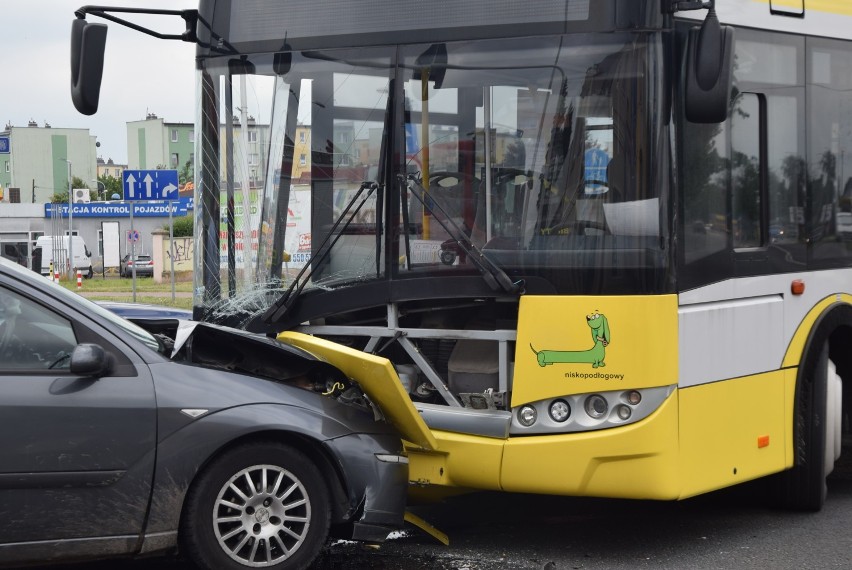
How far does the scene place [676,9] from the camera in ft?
18.4

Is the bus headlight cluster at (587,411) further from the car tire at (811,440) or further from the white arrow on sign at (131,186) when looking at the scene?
the white arrow on sign at (131,186)

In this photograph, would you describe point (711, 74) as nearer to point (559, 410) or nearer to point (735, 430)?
point (559, 410)

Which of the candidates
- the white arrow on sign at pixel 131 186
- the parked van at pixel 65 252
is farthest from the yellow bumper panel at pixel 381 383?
the parked van at pixel 65 252

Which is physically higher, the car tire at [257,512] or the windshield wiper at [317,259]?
the windshield wiper at [317,259]

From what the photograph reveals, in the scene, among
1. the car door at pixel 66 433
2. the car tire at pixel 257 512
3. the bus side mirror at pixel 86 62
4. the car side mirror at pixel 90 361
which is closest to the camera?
the car door at pixel 66 433

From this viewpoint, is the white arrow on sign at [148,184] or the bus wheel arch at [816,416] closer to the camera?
the bus wheel arch at [816,416]

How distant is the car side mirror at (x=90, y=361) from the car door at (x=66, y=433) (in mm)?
46

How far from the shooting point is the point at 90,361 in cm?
487

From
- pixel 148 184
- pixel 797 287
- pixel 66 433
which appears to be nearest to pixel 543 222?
pixel 797 287

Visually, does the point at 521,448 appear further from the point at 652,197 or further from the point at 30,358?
the point at 30,358

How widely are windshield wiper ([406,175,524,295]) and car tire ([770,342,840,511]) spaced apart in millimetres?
1981

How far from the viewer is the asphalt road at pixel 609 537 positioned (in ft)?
18.9

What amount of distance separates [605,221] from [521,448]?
3.86ft

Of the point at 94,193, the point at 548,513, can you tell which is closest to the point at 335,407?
the point at 548,513
